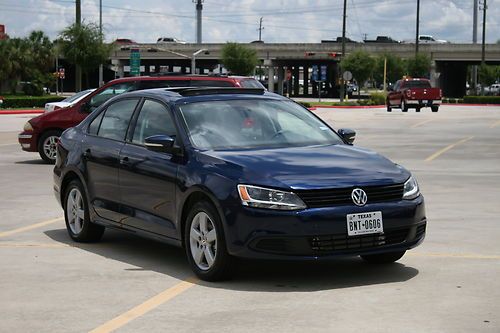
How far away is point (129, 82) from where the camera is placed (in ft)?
60.2

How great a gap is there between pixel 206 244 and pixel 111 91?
446 inches

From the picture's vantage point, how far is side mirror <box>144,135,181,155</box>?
320 inches

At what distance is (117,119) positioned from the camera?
9.45 meters

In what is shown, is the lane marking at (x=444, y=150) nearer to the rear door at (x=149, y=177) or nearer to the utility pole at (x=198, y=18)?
the rear door at (x=149, y=177)

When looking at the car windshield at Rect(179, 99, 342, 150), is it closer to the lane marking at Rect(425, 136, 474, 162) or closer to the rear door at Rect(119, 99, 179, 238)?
the rear door at Rect(119, 99, 179, 238)

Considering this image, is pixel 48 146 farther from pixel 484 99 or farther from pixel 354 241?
pixel 484 99

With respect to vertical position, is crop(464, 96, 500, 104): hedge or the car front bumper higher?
the car front bumper

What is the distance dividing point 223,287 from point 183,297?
1.46 feet

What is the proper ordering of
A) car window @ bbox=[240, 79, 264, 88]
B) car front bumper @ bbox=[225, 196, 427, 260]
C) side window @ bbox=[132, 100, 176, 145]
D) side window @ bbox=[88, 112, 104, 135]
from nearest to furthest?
car front bumper @ bbox=[225, 196, 427, 260] < side window @ bbox=[132, 100, 176, 145] < side window @ bbox=[88, 112, 104, 135] < car window @ bbox=[240, 79, 264, 88]

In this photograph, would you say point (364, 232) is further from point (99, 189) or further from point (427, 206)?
point (427, 206)

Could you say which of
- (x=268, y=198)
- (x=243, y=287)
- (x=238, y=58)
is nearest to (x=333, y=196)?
(x=268, y=198)

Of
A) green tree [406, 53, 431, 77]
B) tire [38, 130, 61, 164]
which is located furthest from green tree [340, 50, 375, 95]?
tire [38, 130, 61, 164]

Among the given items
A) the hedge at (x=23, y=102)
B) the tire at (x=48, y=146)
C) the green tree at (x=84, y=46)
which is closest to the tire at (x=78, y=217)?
the tire at (x=48, y=146)

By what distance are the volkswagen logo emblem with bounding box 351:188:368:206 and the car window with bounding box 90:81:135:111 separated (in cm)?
1131
